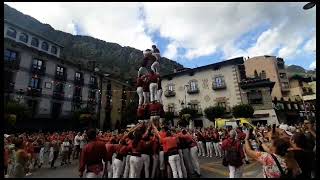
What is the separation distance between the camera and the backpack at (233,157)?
7.04 meters

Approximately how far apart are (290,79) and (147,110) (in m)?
53.5

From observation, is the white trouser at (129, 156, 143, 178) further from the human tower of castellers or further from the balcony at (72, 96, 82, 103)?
the balcony at (72, 96, 82, 103)

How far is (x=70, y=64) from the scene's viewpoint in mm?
37906

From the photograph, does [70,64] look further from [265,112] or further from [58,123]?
[265,112]

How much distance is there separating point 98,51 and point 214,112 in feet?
198

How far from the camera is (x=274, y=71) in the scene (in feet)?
168

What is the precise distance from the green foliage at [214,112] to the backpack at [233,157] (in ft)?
87.9

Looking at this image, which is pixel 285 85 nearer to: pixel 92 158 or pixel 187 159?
pixel 187 159

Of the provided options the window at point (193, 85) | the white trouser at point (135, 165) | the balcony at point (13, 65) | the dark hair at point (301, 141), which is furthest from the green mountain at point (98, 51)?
the dark hair at point (301, 141)

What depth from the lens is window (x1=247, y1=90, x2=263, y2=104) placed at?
34.0 metres

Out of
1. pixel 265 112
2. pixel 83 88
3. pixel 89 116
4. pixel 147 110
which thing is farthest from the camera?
pixel 83 88

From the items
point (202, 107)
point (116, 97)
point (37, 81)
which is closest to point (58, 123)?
point (37, 81)

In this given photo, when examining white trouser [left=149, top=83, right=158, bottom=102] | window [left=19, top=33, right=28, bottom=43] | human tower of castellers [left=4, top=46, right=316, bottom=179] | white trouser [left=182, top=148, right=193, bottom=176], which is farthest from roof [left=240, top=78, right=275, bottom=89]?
window [left=19, top=33, right=28, bottom=43]

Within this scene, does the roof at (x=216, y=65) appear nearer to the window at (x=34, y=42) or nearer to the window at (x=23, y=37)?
the window at (x=34, y=42)
